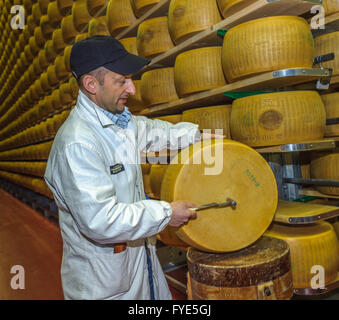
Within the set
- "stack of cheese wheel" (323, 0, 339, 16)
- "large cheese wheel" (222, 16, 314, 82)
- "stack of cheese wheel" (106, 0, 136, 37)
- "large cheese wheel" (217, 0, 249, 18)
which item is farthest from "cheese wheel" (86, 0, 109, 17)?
"stack of cheese wheel" (323, 0, 339, 16)

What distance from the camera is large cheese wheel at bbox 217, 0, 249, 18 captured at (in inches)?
70.8

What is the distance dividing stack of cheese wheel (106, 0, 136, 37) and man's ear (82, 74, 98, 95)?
1741 millimetres

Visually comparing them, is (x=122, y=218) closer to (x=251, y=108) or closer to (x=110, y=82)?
(x=110, y=82)

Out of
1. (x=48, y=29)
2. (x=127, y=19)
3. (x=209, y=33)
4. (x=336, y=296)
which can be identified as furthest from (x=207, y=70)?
(x=48, y=29)

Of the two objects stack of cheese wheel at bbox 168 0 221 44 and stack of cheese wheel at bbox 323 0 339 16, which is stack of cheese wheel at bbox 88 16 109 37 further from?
stack of cheese wheel at bbox 323 0 339 16

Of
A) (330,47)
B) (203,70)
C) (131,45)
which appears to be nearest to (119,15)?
(131,45)

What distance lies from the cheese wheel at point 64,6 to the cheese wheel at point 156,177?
282cm

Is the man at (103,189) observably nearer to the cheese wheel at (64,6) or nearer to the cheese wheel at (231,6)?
the cheese wheel at (231,6)

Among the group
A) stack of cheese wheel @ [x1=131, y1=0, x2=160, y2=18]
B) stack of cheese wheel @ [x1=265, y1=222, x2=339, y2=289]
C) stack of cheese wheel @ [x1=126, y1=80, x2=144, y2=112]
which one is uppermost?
stack of cheese wheel @ [x1=131, y1=0, x2=160, y2=18]

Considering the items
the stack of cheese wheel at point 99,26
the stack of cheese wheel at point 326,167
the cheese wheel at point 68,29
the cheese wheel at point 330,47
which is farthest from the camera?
the cheese wheel at point 68,29

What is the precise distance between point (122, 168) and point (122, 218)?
272mm

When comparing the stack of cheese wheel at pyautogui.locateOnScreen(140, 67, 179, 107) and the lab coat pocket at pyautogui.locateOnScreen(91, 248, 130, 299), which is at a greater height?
the stack of cheese wheel at pyautogui.locateOnScreen(140, 67, 179, 107)

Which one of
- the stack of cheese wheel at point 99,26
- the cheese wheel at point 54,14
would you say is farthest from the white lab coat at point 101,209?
the cheese wheel at point 54,14

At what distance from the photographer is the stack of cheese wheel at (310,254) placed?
1737 millimetres
